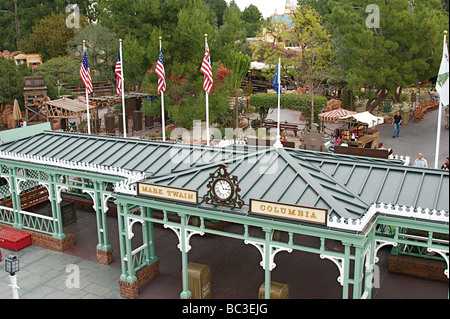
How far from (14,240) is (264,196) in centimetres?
1213

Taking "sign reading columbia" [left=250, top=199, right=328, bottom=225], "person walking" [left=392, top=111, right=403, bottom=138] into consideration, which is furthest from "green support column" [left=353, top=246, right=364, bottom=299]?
"person walking" [left=392, top=111, right=403, bottom=138]

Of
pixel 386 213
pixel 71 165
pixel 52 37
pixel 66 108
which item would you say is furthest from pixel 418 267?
pixel 52 37

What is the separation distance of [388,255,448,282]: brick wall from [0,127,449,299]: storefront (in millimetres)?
769

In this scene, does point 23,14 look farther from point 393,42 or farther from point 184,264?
point 184,264

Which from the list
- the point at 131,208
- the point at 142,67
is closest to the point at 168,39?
the point at 142,67

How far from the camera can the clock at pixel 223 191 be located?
44.0 ft

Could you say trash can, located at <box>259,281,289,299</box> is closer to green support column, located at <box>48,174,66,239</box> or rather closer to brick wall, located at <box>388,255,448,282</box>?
brick wall, located at <box>388,255,448,282</box>

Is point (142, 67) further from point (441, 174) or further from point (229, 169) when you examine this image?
point (441, 174)

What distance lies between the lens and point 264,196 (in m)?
13.8

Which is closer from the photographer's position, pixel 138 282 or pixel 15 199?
pixel 138 282

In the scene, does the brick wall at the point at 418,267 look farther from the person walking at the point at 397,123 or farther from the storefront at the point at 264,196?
the person walking at the point at 397,123

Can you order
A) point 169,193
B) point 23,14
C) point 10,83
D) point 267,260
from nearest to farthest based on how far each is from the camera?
point 267,260 < point 169,193 < point 10,83 < point 23,14

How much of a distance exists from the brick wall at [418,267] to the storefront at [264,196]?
77cm
